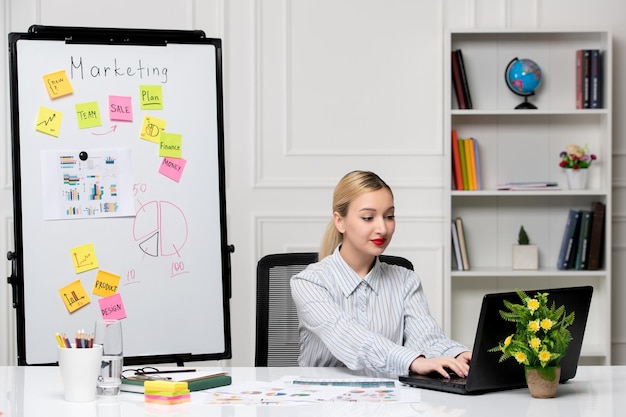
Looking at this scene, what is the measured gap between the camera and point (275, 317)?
8.36ft

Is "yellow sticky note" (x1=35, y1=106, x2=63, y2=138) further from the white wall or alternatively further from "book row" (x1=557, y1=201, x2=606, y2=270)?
"book row" (x1=557, y1=201, x2=606, y2=270)

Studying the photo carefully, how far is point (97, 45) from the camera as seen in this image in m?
2.83

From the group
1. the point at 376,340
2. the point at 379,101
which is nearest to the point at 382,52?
the point at 379,101

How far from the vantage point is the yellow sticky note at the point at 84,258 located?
276 centimetres

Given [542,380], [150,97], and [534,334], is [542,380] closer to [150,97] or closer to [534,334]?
[534,334]

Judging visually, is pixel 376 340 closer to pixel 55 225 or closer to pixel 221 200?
pixel 221 200

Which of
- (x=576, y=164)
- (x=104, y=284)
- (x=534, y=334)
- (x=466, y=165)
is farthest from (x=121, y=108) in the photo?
(x=576, y=164)

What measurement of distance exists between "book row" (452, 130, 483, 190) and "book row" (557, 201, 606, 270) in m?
0.46

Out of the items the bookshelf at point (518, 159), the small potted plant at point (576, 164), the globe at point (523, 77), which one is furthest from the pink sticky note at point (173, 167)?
the small potted plant at point (576, 164)

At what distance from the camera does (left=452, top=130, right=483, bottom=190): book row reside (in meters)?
3.91

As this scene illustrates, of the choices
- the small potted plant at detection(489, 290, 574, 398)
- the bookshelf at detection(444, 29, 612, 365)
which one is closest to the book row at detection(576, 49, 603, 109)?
the bookshelf at detection(444, 29, 612, 365)

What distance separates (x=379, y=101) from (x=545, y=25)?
846mm

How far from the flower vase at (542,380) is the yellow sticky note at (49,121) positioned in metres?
1.68

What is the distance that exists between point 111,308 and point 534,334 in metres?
1.49
